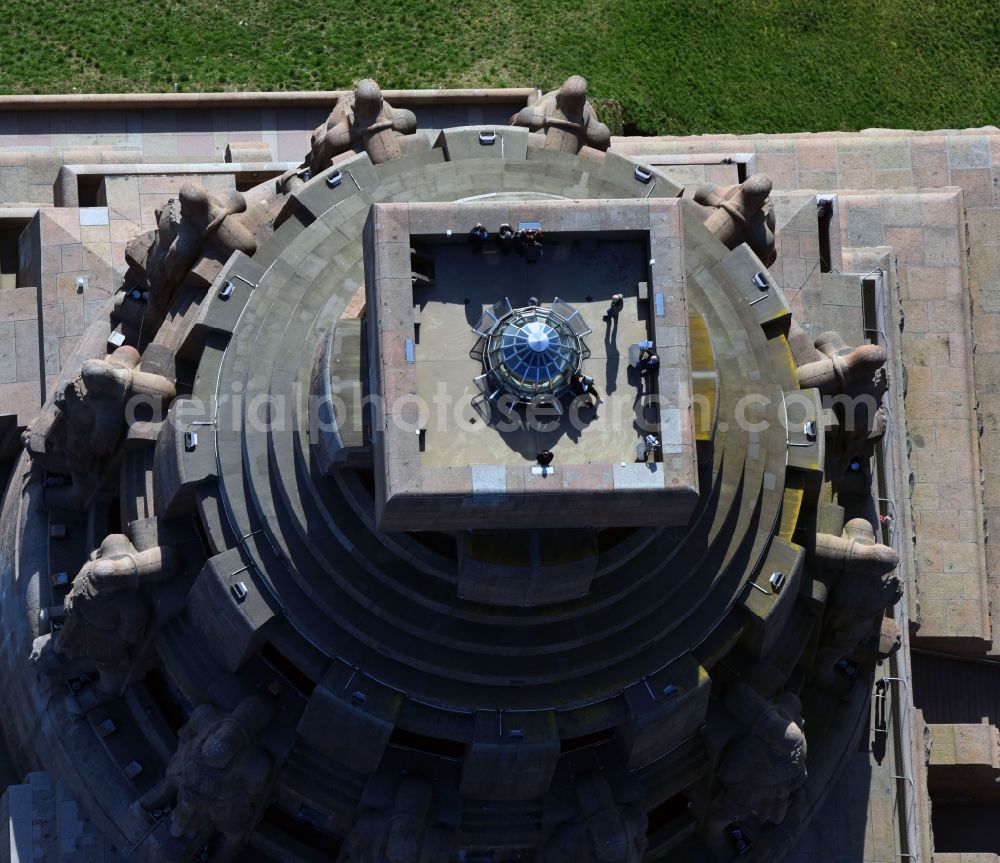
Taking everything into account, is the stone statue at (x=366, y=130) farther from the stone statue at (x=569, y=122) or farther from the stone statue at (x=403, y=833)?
the stone statue at (x=403, y=833)

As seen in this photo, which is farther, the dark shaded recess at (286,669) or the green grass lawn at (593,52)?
the green grass lawn at (593,52)

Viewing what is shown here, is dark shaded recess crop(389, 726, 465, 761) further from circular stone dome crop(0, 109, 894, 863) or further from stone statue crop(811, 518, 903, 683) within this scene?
stone statue crop(811, 518, 903, 683)

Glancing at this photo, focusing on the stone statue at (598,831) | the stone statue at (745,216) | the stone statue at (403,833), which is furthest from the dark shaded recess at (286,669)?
the stone statue at (745,216)

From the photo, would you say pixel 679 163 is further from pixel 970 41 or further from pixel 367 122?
pixel 970 41

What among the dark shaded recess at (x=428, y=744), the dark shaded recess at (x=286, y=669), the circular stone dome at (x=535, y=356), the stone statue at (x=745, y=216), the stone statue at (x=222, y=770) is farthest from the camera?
the stone statue at (x=745, y=216)

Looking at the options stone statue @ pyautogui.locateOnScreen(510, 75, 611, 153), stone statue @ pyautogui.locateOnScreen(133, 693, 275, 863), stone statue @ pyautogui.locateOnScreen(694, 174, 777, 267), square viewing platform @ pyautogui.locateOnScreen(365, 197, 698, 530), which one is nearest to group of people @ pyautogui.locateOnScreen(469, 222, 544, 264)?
square viewing platform @ pyautogui.locateOnScreen(365, 197, 698, 530)

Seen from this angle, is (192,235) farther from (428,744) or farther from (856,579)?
(856,579)

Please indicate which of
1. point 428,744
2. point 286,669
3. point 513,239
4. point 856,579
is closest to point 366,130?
point 513,239
